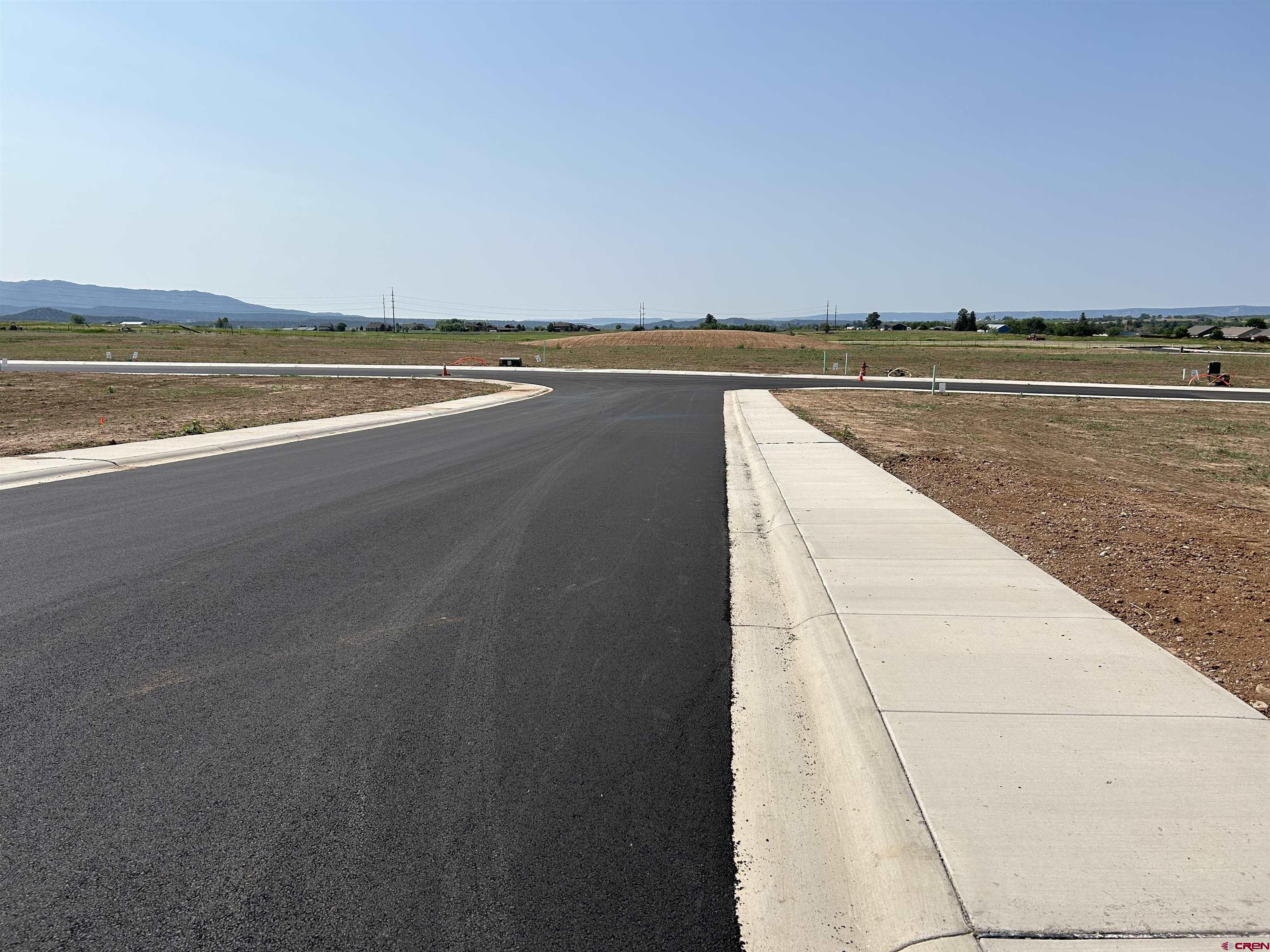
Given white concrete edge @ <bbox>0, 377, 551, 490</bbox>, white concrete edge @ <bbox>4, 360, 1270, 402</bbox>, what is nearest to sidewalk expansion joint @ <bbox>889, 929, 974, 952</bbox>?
white concrete edge @ <bbox>0, 377, 551, 490</bbox>

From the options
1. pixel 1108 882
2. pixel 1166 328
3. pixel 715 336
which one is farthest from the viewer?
pixel 1166 328

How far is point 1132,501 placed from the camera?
9984 millimetres

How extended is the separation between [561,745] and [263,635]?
2.48 meters

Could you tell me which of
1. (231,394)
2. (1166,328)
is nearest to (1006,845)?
(231,394)

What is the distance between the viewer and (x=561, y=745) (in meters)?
3.86

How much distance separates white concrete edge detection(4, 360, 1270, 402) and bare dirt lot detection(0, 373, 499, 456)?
4.98 m

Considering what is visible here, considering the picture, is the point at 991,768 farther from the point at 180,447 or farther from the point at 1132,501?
the point at 180,447

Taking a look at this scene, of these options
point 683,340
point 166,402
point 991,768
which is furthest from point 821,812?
point 683,340

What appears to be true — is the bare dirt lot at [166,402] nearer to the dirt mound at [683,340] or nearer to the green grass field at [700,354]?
the green grass field at [700,354]

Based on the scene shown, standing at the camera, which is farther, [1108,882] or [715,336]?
[715,336]

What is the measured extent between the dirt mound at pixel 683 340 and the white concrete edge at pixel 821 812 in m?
76.1

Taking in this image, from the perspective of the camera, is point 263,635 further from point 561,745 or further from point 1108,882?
point 1108,882

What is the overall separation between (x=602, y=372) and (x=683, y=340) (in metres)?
45.6

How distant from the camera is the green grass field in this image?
48906 millimetres
